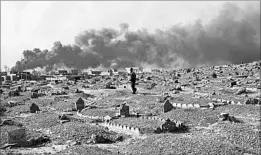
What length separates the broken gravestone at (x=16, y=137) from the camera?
26.4m

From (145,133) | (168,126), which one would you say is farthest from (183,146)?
(168,126)

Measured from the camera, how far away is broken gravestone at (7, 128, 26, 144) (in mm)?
26422

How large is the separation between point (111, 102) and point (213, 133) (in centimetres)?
2348

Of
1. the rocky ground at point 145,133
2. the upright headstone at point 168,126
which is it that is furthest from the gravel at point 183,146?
the upright headstone at point 168,126

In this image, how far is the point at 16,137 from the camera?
26.5 meters

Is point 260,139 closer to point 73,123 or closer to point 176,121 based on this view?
point 176,121

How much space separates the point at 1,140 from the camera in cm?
2772

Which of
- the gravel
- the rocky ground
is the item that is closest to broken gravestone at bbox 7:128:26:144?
the rocky ground

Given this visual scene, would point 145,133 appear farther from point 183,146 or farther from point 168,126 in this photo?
point 183,146

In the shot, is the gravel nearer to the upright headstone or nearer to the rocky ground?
the rocky ground

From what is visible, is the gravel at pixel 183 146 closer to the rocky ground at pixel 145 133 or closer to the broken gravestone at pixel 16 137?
the rocky ground at pixel 145 133

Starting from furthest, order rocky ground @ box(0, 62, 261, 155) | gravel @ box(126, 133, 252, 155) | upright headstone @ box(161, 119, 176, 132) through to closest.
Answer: upright headstone @ box(161, 119, 176, 132) < rocky ground @ box(0, 62, 261, 155) < gravel @ box(126, 133, 252, 155)

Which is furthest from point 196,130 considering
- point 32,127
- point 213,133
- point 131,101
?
point 131,101

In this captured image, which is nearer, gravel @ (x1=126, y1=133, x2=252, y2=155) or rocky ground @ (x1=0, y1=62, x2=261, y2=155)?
gravel @ (x1=126, y1=133, x2=252, y2=155)
